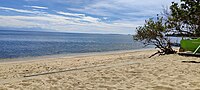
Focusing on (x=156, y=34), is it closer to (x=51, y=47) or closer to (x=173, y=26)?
(x=173, y=26)

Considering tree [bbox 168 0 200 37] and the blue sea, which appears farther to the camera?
the blue sea

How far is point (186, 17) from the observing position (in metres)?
19.6

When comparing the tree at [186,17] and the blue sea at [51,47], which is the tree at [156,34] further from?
the blue sea at [51,47]

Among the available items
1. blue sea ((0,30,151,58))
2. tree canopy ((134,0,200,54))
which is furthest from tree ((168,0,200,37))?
blue sea ((0,30,151,58))

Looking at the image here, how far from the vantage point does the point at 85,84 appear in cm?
689

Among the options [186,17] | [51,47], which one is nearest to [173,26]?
[186,17]

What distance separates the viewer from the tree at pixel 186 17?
1892 cm

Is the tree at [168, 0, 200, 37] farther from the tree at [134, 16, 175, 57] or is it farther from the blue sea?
the blue sea

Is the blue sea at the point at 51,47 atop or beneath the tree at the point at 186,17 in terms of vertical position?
beneath

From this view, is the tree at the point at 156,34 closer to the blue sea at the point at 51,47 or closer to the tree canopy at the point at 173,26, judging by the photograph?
the tree canopy at the point at 173,26

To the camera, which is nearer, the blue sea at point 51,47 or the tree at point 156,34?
the tree at point 156,34

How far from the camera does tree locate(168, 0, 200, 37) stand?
18.9 meters

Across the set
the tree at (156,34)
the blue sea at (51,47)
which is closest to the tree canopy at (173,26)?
the tree at (156,34)

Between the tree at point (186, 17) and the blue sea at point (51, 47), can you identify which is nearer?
the tree at point (186, 17)
